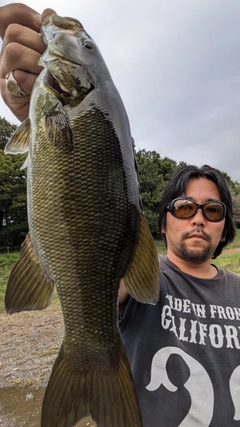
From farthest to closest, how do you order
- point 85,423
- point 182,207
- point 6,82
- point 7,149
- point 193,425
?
point 85,423, point 182,207, point 193,425, point 6,82, point 7,149

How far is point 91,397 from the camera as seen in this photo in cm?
132

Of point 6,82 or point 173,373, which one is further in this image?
point 173,373

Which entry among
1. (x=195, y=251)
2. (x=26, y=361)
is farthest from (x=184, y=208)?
(x=26, y=361)

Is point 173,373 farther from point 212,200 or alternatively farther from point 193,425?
point 212,200

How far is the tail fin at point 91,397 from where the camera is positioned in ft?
4.14

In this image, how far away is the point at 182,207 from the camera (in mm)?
2568

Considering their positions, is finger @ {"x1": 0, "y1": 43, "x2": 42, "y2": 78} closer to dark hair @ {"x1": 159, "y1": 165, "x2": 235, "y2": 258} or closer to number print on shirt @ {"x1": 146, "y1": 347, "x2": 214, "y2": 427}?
dark hair @ {"x1": 159, "y1": 165, "x2": 235, "y2": 258}

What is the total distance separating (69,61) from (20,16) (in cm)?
43

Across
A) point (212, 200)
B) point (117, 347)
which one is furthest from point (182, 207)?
point (117, 347)

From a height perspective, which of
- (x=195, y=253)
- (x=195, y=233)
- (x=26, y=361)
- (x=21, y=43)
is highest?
(x=21, y=43)

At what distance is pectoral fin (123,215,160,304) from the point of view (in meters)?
1.42

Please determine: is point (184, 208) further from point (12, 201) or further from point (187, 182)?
point (12, 201)

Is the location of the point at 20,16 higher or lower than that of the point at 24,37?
higher

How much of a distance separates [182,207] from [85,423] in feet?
10.8
